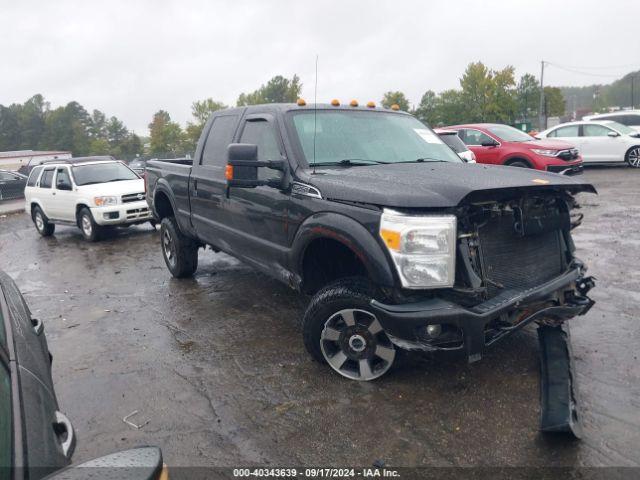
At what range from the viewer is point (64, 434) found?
1.90 metres

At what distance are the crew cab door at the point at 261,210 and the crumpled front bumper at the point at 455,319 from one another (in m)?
1.33

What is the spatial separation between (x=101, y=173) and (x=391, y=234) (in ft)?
31.4

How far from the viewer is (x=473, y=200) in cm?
317

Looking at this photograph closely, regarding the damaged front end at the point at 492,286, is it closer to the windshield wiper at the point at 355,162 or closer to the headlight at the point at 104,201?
the windshield wiper at the point at 355,162

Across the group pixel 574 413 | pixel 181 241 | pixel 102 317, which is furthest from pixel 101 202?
pixel 574 413

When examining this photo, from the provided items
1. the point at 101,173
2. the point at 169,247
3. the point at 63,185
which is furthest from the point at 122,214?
the point at 169,247

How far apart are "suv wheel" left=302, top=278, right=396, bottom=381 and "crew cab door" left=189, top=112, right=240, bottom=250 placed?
1857 mm

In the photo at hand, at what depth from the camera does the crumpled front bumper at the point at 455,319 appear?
3096mm

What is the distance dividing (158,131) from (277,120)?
67.7 m

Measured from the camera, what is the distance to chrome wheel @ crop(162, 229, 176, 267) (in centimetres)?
681

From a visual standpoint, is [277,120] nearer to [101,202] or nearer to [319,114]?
[319,114]

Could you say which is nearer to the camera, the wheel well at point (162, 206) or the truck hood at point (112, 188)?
the wheel well at point (162, 206)

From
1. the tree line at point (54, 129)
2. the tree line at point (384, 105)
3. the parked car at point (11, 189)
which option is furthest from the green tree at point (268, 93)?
the parked car at point (11, 189)

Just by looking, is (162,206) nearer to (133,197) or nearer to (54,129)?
(133,197)
